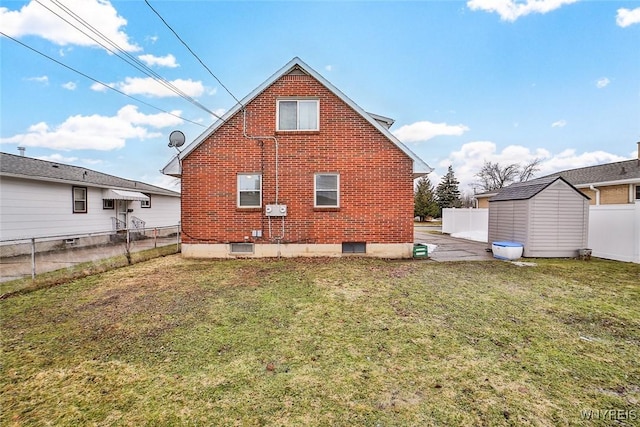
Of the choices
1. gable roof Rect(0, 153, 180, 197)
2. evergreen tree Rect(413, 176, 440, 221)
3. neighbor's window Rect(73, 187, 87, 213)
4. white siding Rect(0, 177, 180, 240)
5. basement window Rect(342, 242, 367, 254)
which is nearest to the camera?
basement window Rect(342, 242, 367, 254)

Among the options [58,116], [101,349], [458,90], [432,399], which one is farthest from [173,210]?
[432,399]

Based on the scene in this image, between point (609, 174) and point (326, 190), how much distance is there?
20.3 m

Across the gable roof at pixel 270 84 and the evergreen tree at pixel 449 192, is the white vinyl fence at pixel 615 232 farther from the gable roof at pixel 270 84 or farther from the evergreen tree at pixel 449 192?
the evergreen tree at pixel 449 192

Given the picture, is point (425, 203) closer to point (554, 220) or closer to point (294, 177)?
point (554, 220)

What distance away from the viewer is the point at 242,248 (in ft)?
32.7

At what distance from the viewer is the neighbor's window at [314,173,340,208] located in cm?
997

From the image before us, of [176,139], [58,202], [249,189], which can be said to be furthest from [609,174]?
[58,202]

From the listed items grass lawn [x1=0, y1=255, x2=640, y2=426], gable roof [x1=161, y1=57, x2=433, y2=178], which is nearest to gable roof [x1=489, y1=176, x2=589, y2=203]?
gable roof [x1=161, y1=57, x2=433, y2=178]

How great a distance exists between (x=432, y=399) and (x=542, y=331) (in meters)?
2.69

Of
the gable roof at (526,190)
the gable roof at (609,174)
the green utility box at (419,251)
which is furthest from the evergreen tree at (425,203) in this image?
the green utility box at (419,251)

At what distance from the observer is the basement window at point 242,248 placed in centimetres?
995

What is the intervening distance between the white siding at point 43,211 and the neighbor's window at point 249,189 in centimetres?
858

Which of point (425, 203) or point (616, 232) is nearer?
point (616, 232)

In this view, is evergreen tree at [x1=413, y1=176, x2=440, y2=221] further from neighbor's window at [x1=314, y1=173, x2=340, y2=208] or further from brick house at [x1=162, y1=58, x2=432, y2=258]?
neighbor's window at [x1=314, y1=173, x2=340, y2=208]
